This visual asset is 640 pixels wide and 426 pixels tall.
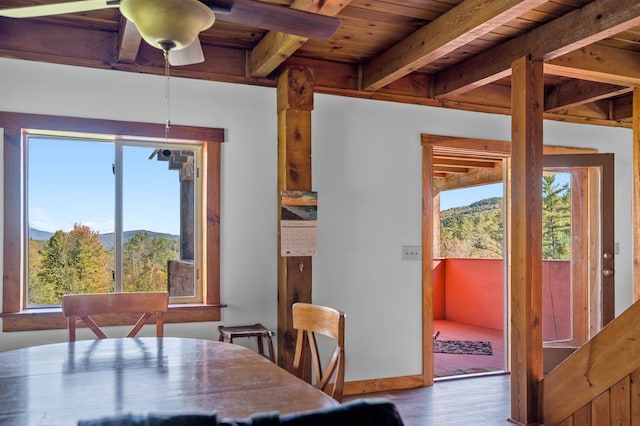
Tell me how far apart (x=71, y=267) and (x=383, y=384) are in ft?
7.75

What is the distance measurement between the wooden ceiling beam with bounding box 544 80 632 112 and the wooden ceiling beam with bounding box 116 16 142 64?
339 cm

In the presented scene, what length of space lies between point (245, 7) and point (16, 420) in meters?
Answer: 1.42

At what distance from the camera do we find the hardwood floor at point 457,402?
334 centimetres

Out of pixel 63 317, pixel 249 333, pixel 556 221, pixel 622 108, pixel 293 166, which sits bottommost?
pixel 249 333

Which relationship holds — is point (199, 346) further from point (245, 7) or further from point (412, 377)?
point (412, 377)

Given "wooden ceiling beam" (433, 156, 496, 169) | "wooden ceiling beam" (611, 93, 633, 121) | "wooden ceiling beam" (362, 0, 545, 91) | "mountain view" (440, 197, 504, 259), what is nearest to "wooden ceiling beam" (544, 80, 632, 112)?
"wooden ceiling beam" (611, 93, 633, 121)

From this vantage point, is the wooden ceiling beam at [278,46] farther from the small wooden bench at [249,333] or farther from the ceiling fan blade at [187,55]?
the small wooden bench at [249,333]

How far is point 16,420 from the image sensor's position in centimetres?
136

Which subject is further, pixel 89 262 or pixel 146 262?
pixel 146 262

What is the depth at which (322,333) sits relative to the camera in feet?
7.11

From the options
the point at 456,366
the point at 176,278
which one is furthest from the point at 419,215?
the point at 176,278

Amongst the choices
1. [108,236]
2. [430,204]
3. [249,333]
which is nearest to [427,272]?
[430,204]

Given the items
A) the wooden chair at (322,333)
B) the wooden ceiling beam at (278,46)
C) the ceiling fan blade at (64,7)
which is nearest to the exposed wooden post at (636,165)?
the wooden ceiling beam at (278,46)

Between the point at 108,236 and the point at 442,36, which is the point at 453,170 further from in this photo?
the point at 108,236
